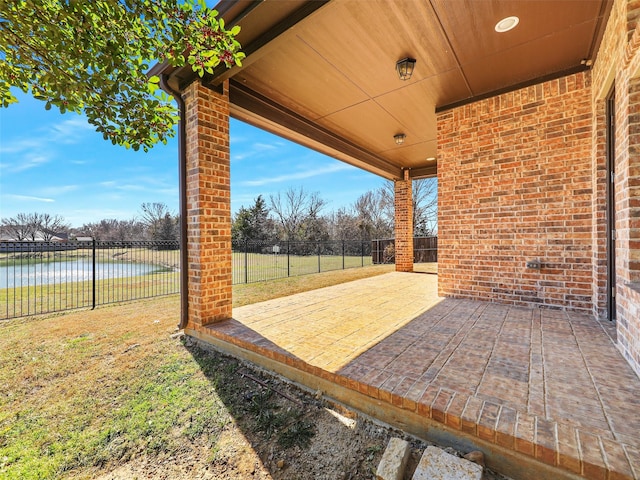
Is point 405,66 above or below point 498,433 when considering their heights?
above

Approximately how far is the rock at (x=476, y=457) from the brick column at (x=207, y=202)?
102 inches

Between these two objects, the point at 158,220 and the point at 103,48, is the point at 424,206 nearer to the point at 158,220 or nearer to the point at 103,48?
the point at 103,48

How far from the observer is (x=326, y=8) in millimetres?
2152

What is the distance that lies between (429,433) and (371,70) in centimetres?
339

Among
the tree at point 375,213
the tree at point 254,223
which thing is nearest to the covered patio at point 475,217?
the tree at point 375,213

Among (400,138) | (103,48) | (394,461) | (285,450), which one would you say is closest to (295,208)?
(400,138)

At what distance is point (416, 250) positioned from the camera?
474 inches

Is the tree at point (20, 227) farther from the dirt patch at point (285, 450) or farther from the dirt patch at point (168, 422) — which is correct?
the dirt patch at point (285, 450)

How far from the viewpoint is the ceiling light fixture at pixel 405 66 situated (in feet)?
9.35

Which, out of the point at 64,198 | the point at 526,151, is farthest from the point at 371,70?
the point at 64,198

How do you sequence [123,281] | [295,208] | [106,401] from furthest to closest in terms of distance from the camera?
[295,208] < [123,281] < [106,401]

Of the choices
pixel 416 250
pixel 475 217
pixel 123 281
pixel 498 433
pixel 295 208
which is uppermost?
pixel 295 208

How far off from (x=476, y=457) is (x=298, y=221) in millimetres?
24495

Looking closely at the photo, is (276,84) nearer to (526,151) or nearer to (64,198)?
(526,151)
